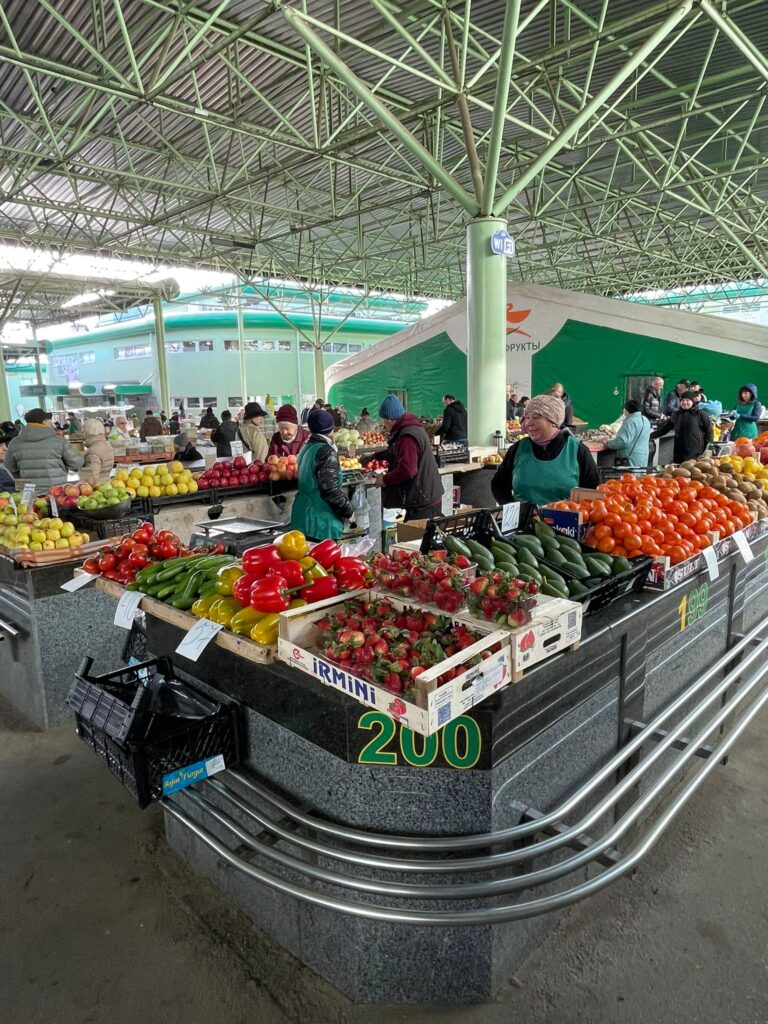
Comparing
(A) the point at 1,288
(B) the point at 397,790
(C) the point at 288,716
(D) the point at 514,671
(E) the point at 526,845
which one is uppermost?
(A) the point at 1,288

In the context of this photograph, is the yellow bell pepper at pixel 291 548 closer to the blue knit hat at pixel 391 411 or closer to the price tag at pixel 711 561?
the price tag at pixel 711 561

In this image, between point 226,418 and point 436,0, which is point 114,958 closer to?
point 436,0

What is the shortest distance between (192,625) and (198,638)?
0.16m

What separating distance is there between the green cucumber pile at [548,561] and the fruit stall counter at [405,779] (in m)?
0.15

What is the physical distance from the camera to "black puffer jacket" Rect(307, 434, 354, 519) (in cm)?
456

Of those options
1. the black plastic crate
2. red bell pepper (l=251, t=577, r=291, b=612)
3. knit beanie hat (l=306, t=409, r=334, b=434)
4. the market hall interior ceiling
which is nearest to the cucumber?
red bell pepper (l=251, t=577, r=291, b=612)

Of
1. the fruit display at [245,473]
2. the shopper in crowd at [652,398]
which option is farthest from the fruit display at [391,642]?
the shopper in crowd at [652,398]

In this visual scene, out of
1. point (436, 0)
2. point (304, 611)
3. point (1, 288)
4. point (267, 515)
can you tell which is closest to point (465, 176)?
point (436, 0)

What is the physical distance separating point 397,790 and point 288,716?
44 cm

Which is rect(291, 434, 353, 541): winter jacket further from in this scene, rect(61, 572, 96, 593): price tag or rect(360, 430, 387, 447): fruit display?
rect(360, 430, 387, 447): fruit display

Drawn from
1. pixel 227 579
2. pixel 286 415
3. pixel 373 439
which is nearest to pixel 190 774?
pixel 227 579

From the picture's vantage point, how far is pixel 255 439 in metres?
7.59

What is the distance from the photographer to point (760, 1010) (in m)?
2.12

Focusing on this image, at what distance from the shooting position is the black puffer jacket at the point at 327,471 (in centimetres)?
456
